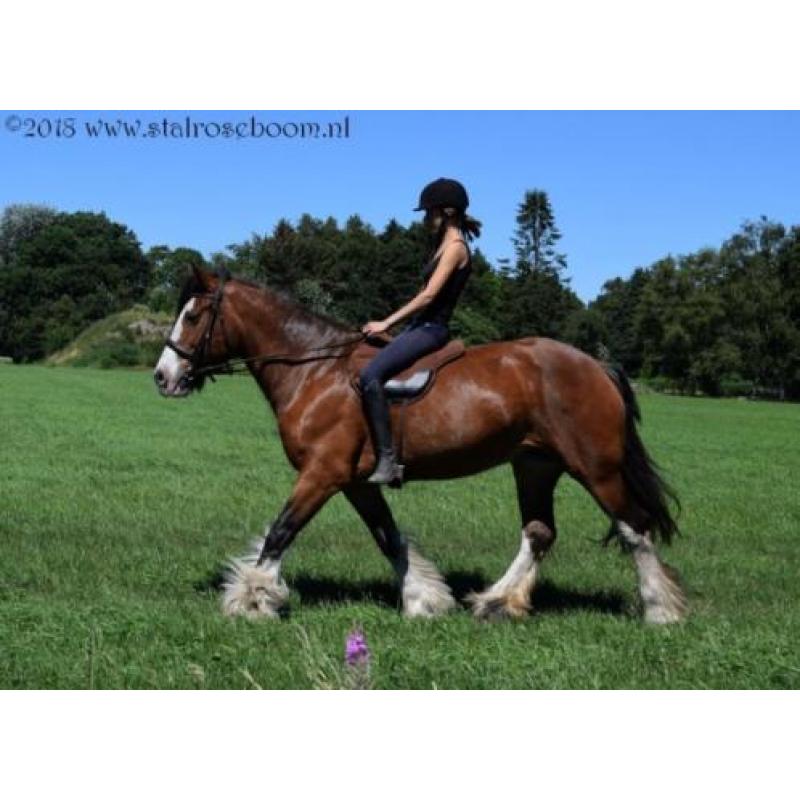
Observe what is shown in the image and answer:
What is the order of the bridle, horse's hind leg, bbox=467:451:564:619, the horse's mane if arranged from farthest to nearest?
the horse's mane < the bridle < horse's hind leg, bbox=467:451:564:619

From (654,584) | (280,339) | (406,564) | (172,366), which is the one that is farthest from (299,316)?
(654,584)

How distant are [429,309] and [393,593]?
2583mm

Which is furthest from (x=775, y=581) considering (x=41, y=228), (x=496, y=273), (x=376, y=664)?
(x=41, y=228)

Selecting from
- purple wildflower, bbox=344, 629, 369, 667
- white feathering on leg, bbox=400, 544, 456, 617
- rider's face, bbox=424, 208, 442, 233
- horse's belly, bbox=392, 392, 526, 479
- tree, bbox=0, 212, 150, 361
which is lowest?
white feathering on leg, bbox=400, 544, 456, 617

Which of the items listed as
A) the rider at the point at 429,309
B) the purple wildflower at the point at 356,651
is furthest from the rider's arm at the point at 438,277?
the purple wildflower at the point at 356,651

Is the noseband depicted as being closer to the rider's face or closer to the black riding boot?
the black riding boot

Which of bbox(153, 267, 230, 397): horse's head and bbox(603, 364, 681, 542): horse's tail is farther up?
bbox(153, 267, 230, 397): horse's head

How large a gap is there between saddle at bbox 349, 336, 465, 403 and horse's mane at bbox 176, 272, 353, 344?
12.5 inches

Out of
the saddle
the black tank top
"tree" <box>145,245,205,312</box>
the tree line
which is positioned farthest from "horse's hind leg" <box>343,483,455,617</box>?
"tree" <box>145,245,205,312</box>

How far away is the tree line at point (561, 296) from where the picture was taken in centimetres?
5788

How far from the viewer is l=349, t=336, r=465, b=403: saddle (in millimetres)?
7938

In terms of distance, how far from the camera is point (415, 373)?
800cm

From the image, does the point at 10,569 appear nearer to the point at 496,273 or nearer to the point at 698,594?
the point at 698,594

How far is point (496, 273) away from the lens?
58312 mm
